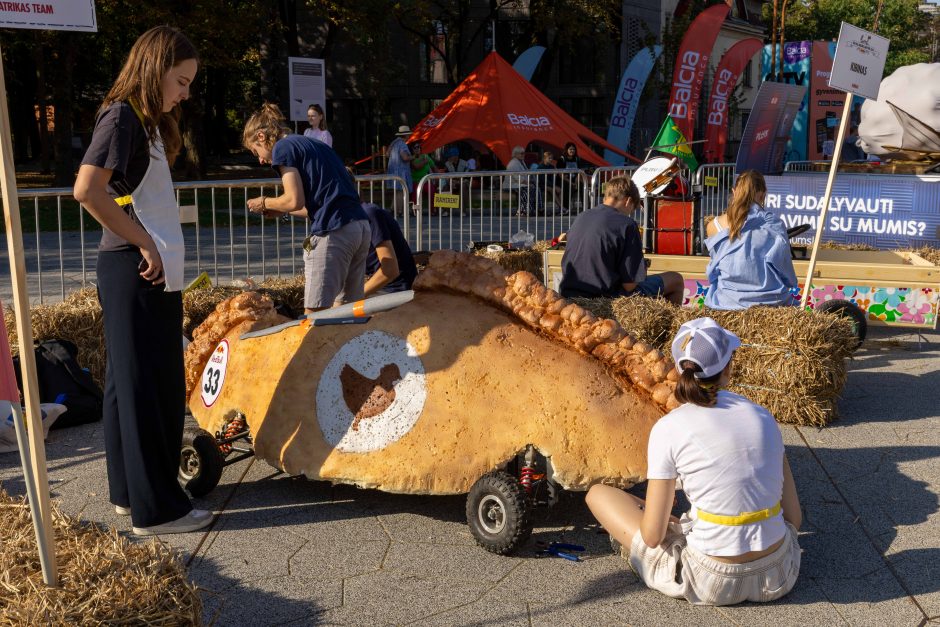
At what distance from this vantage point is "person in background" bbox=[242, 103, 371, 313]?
538 cm

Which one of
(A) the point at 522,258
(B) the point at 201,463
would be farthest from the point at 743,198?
(B) the point at 201,463

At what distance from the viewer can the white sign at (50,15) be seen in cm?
516

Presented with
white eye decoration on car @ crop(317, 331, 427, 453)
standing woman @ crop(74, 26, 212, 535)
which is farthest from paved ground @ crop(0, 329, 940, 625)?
white eye decoration on car @ crop(317, 331, 427, 453)

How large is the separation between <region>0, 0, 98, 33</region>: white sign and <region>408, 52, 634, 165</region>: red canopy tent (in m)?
15.7

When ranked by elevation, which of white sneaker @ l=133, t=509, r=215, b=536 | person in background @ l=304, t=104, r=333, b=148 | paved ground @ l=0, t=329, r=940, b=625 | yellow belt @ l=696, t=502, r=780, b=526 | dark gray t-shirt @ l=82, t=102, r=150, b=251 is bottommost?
paved ground @ l=0, t=329, r=940, b=625

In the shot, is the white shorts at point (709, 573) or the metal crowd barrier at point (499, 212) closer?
the white shorts at point (709, 573)

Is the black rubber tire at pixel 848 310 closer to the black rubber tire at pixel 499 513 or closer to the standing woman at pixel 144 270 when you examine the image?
the black rubber tire at pixel 499 513

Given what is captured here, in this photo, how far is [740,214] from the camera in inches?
267

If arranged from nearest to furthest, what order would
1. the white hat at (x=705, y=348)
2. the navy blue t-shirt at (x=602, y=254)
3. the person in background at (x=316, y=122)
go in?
the white hat at (x=705, y=348), the navy blue t-shirt at (x=602, y=254), the person in background at (x=316, y=122)

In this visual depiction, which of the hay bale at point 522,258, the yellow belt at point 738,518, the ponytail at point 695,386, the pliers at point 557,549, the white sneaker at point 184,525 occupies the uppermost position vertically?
the ponytail at point 695,386

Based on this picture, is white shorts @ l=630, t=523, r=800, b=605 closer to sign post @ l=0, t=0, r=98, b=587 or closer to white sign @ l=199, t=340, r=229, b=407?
sign post @ l=0, t=0, r=98, b=587

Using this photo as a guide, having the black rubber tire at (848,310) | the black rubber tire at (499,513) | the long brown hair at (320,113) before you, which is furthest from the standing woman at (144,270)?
the long brown hair at (320,113)

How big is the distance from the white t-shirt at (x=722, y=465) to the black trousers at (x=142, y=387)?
196 cm

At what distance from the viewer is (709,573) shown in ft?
11.2
